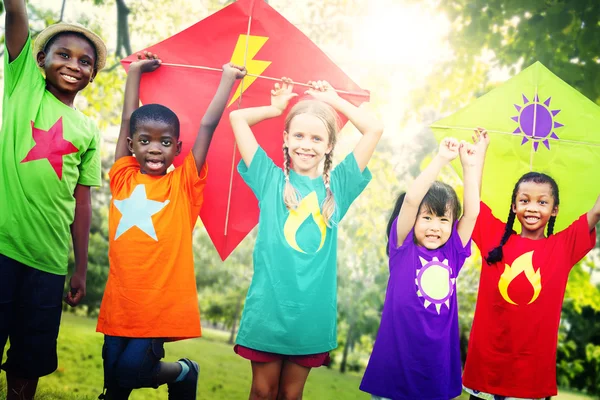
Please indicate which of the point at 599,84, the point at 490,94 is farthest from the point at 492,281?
the point at 599,84

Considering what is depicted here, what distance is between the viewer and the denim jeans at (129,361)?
264cm

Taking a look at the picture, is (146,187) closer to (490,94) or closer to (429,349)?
(429,349)

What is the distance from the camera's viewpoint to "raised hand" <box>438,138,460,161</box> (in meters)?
2.82

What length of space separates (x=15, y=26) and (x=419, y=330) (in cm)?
251

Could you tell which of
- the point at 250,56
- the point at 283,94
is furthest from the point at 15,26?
the point at 283,94

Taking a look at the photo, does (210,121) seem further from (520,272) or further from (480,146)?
(520,272)

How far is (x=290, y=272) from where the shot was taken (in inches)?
102

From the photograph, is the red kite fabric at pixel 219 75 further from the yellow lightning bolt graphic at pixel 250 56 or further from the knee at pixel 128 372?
the knee at pixel 128 372

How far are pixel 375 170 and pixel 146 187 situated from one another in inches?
132

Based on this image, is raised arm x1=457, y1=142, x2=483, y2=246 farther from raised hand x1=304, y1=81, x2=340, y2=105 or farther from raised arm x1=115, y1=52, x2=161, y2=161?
raised arm x1=115, y1=52, x2=161, y2=161

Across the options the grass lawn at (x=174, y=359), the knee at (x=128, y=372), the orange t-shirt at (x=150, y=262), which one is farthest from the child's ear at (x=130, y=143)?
the grass lawn at (x=174, y=359)

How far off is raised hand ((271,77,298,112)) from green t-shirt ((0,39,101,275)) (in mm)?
1079

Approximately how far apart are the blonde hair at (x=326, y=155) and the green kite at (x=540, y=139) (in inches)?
34.8

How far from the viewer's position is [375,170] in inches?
222
